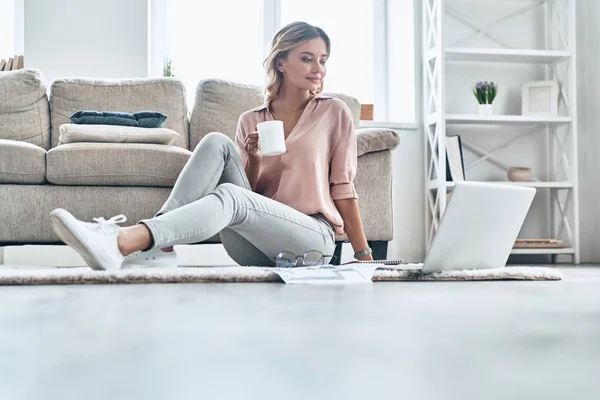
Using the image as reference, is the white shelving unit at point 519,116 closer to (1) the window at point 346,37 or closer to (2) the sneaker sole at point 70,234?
(1) the window at point 346,37

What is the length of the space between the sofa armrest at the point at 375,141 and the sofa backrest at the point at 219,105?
0.67 meters

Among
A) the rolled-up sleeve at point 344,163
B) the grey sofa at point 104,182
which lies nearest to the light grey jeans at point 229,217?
the rolled-up sleeve at point 344,163

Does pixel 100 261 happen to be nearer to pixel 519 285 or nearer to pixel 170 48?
pixel 519 285

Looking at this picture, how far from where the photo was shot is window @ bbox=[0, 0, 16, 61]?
13.7 ft

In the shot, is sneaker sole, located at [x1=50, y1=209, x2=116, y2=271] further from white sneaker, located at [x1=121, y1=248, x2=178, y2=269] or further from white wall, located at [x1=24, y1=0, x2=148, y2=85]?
white wall, located at [x1=24, y1=0, x2=148, y2=85]

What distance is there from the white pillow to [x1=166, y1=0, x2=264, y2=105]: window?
1.19 m

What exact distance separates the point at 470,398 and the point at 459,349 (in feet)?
0.64

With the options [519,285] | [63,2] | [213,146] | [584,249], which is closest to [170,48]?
[63,2]

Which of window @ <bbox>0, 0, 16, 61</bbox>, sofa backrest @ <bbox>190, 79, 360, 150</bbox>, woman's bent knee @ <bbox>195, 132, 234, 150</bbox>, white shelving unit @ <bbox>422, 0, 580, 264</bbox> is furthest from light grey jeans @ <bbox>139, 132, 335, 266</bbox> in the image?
window @ <bbox>0, 0, 16, 61</bbox>

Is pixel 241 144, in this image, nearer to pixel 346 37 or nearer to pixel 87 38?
pixel 87 38

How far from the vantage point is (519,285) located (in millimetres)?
1400

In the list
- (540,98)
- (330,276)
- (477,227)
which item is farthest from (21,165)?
(540,98)

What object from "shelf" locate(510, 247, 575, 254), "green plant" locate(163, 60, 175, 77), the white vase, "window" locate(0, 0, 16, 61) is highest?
"window" locate(0, 0, 16, 61)

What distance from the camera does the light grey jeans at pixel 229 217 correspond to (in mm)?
1638
